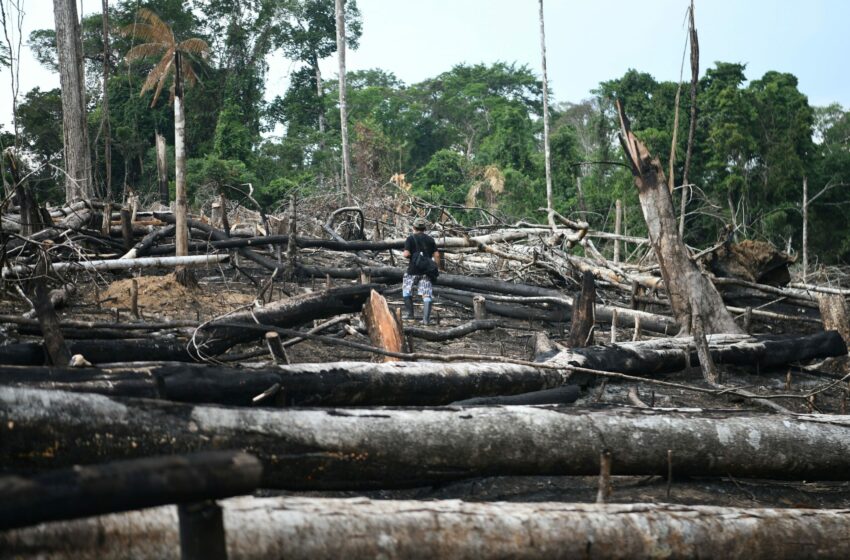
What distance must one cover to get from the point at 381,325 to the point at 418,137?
39.8 meters

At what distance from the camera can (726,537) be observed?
11.6 feet

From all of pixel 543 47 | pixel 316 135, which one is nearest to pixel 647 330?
pixel 543 47

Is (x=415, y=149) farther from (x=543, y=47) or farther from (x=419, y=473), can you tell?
(x=419, y=473)

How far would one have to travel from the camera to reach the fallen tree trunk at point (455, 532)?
2703 millimetres

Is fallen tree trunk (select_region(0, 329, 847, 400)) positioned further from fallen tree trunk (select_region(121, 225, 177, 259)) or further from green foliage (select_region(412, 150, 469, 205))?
green foliage (select_region(412, 150, 469, 205))

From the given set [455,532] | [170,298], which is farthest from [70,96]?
[455,532]

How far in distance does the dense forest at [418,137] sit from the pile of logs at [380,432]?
6357 mm

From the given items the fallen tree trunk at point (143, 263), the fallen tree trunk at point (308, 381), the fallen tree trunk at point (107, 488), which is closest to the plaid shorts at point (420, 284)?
the fallen tree trunk at point (143, 263)

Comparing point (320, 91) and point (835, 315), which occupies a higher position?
point (320, 91)

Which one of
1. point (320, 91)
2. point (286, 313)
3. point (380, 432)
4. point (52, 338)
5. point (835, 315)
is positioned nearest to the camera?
point (380, 432)

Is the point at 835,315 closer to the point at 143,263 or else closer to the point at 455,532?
the point at 455,532

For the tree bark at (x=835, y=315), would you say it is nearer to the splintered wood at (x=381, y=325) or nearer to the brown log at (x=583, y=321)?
the brown log at (x=583, y=321)

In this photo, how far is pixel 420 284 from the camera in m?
10.7

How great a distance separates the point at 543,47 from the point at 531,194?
6.06 meters
